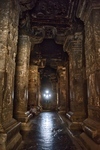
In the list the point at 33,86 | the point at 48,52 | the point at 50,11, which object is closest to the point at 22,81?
the point at 50,11

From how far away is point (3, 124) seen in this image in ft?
10.00

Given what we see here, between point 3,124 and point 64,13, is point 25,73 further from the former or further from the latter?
point 3,124

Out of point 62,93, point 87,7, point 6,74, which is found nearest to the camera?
point 6,74

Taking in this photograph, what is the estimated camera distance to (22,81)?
630 cm

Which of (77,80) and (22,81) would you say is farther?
(77,80)

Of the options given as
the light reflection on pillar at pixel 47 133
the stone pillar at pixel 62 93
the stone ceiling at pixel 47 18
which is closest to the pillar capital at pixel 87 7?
the stone ceiling at pixel 47 18

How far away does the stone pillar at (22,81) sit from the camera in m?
6.10

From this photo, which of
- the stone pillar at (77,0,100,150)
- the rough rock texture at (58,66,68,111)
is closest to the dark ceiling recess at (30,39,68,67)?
the rough rock texture at (58,66,68,111)

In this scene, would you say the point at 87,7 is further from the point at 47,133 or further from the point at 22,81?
the point at 47,133

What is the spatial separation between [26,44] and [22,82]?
1.80 m

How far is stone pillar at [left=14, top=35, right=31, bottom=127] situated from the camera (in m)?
6.10

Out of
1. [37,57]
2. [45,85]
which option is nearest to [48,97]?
[45,85]

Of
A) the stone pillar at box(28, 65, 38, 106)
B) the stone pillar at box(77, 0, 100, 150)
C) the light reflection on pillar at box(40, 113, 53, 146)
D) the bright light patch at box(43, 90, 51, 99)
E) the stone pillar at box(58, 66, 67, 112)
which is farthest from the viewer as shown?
the bright light patch at box(43, 90, 51, 99)

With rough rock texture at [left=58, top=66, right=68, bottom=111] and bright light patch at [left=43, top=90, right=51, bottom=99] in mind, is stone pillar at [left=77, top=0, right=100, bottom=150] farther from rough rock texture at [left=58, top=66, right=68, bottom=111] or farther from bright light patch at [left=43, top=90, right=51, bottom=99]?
bright light patch at [left=43, top=90, right=51, bottom=99]
